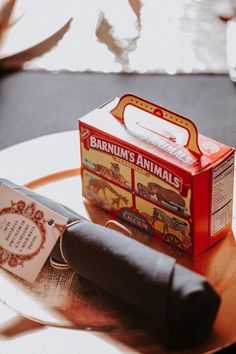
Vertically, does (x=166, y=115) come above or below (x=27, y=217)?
above

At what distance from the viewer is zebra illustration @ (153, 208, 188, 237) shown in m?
1.03

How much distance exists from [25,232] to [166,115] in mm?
235

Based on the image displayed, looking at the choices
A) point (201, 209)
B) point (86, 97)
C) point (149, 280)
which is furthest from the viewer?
point (86, 97)

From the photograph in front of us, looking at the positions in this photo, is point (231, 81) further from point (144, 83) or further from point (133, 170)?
point (133, 170)

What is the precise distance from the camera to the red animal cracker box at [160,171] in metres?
1.00

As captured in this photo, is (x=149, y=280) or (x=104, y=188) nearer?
(x=149, y=280)

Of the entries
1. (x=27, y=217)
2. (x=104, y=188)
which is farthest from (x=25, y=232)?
(x=104, y=188)

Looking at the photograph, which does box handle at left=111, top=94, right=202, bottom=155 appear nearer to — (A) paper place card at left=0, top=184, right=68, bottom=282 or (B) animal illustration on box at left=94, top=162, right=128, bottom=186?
(B) animal illustration on box at left=94, top=162, right=128, bottom=186

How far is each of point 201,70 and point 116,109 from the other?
1.40ft

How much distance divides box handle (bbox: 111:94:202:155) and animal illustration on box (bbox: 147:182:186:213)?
0.06 meters

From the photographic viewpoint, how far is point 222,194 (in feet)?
3.39

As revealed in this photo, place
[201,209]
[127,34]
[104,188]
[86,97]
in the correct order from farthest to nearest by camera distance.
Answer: [127,34] → [86,97] → [104,188] → [201,209]

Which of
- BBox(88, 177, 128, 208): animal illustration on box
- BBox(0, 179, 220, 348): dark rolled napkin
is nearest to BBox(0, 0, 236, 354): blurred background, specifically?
BBox(88, 177, 128, 208): animal illustration on box

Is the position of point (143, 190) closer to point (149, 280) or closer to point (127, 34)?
point (149, 280)
